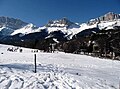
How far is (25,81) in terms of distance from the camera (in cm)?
1495

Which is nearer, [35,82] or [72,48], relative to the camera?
[35,82]

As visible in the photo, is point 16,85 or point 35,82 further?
point 35,82

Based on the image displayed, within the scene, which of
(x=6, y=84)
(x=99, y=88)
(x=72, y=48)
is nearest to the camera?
(x=6, y=84)

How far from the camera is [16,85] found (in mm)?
13609

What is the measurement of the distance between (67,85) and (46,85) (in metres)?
1.26

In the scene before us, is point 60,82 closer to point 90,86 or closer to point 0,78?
point 90,86

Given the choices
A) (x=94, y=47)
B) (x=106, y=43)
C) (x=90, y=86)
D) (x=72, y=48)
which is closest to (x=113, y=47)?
(x=106, y=43)

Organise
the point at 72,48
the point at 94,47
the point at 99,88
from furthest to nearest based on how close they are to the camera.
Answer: the point at 72,48 < the point at 94,47 < the point at 99,88

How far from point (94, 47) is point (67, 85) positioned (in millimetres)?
140865

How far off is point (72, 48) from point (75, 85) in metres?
151

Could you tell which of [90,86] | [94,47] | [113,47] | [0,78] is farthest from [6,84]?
[94,47]

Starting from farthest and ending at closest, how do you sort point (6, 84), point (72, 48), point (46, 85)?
point (72, 48) < point (46, 85) < point (6, 84)

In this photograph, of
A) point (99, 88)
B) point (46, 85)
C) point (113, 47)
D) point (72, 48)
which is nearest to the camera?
point (46, 85)

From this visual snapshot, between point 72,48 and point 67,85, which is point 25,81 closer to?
point 67,85
